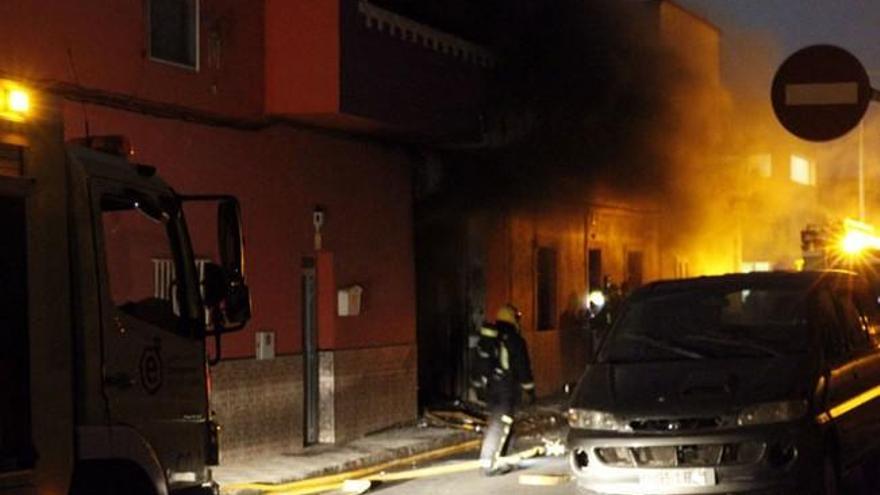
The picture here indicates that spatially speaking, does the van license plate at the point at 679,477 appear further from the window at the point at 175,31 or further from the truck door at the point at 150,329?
the window at the point at 175,31

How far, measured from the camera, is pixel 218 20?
A: 46.6 ft

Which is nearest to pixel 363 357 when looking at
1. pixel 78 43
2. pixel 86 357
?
pixel 78 43

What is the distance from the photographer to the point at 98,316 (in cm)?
596

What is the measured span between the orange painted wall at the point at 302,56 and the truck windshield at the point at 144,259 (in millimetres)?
7681

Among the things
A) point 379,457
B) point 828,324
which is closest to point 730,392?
point 828,324

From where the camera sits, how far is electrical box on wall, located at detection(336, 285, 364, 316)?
16.0 metres

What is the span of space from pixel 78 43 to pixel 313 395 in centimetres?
526

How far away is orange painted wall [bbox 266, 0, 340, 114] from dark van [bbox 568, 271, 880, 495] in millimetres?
5772

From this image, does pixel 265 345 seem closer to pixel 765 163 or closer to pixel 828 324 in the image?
pixel 828 324

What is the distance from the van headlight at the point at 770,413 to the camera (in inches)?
333

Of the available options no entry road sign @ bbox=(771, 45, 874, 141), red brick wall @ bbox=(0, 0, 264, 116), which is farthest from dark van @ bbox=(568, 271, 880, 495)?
red brick wall @ bbox=(0, 0, 264, 116)

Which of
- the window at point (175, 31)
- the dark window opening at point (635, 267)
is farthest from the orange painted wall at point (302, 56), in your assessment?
the dark window opening at point (635, 267)

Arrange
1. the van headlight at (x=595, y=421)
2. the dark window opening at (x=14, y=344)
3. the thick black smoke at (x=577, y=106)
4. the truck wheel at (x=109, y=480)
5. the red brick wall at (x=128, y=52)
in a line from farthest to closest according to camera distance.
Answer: the thick black smoke at (x=577, y=106)
the red brick wall at (x=128, y=52)
the van headlight at (x=595, y=421)
the truck wheel at (x=109, y=480)
the dark window opening at (x=14, y=344)

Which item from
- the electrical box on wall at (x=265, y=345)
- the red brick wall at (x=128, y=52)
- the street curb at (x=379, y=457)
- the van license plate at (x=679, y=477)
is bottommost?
the street curb at (x=379, y=457)
